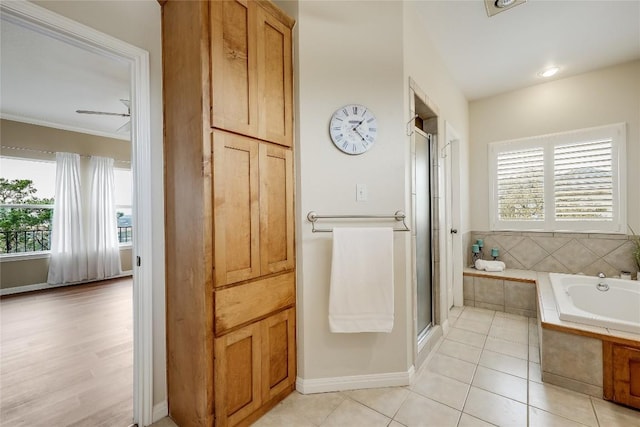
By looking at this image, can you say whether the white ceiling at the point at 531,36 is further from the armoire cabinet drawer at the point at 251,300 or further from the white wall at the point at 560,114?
the armoire cabinet drawer at the point at 251,300

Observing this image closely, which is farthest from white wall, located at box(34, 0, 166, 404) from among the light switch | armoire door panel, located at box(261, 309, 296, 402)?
the light switch

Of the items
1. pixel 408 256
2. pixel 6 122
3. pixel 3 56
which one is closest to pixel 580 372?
pixel 408 256

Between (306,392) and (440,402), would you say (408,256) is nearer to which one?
(440,402)

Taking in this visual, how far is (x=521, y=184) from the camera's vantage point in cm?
357

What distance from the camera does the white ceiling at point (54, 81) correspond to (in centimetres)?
249

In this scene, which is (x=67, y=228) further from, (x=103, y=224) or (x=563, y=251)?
(x=563, y=251)

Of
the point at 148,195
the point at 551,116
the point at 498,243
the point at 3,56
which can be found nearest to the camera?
the point at 148,195

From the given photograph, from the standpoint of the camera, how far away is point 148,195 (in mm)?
1582

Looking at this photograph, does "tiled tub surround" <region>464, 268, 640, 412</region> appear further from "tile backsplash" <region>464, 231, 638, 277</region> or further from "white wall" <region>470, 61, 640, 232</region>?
"white wall" <region>470, 61, 640, 232</region>

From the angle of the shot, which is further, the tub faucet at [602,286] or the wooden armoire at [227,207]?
the tub faucet at [602,286]

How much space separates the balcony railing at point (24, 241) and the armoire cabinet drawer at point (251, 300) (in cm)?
517

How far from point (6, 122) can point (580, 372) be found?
7.22 m

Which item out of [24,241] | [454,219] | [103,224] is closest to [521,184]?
[454,219]

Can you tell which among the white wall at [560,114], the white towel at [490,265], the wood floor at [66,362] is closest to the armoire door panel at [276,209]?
the wood floor at [66,362]
